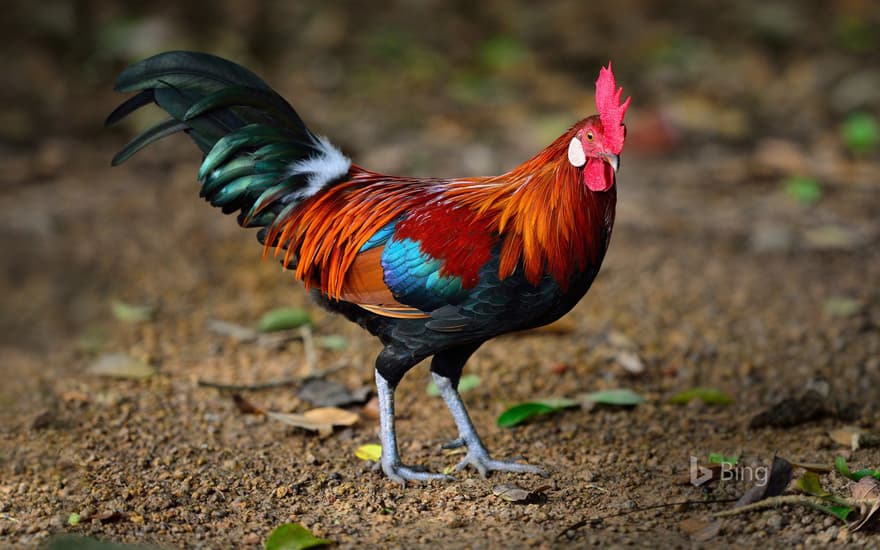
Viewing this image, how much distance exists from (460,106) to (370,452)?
20.7 ft

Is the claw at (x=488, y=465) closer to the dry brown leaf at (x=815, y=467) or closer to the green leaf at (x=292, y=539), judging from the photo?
the green leaf at (x=292, y=539)

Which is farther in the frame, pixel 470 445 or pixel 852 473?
pixel 470 445

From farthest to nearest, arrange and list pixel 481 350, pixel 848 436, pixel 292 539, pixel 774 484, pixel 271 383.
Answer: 1. pixel 481 350
2. pixel 271 383
3. pixel 848 436
4. pixel 774 484
5. pixel 292 539

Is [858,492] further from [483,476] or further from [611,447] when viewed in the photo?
[483,476]

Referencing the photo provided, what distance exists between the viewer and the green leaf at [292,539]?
3465 mm

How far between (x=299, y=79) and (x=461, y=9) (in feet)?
8.35

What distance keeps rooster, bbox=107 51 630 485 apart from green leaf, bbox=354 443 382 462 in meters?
0.21

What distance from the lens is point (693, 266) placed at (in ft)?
22.7

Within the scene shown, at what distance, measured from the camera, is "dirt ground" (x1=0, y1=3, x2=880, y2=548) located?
12.6 feet

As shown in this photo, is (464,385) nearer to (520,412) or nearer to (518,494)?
(520,412)

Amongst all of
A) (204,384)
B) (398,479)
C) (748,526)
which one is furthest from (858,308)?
(204,384)

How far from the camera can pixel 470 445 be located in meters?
4.28

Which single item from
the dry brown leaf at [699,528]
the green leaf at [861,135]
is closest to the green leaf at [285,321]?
the dry brown leaf at [699,528]

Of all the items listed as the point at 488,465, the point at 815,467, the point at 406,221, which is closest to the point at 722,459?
the point at 815,467
